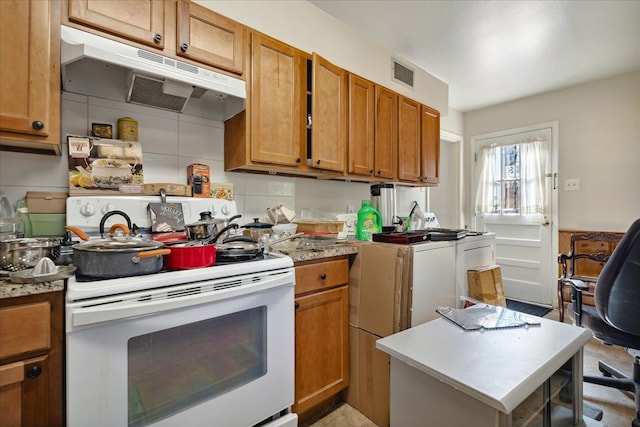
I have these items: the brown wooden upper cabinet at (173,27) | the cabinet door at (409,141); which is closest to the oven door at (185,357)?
the brown wooden upper cabinet at (173,27)

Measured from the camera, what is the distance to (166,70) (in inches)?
51.5

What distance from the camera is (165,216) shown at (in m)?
1.45

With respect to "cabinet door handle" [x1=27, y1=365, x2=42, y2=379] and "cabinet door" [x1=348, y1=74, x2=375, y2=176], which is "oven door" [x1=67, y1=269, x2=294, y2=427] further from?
"cabinet door" [x1=348, y1=74, x2=375, y2=176]

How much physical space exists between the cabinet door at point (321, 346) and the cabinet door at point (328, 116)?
828mm

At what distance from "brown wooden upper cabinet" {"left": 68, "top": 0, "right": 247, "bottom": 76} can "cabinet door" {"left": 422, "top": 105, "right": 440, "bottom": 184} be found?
1798mm

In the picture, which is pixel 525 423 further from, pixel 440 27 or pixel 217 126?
pixel 440 27

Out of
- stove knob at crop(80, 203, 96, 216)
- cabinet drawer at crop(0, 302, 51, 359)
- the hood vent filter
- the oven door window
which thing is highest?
the hood vent filter

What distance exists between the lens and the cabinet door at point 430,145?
9.04 feet

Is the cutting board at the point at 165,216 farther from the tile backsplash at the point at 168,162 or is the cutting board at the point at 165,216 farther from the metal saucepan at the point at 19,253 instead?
the metal saucepan at the point at 19,253

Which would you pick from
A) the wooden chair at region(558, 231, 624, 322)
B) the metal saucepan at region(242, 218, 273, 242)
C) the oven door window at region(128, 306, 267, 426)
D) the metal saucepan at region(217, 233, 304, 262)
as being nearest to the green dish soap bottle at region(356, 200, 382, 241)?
the metal saucepan at region(242, 218, 273, 242)

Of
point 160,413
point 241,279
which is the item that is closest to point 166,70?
point 241,279

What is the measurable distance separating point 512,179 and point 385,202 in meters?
2.39

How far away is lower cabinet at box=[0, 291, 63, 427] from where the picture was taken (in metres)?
0.81

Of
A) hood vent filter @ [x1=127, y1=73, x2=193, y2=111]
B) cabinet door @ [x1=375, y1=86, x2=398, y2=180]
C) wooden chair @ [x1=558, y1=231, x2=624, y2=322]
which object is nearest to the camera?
hood vent filter @ [x1=127, y1=73, x2=193, y2=111]
